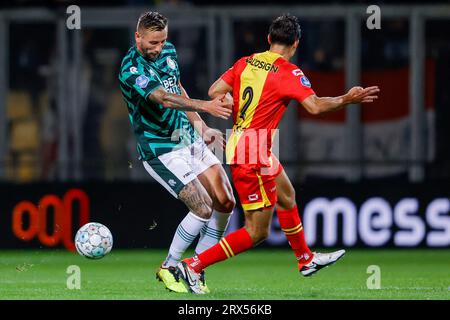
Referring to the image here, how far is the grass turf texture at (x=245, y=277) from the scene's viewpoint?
8.87 metres

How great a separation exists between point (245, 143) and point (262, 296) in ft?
3.50

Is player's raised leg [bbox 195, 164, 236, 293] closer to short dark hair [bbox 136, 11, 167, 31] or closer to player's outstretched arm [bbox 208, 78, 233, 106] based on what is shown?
player's outstretched arm [bbox 208, 78, 233, 106]

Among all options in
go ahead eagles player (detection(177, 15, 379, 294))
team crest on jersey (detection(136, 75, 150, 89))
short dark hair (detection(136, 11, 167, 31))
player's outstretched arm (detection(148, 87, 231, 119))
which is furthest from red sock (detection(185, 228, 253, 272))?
short dark hair (detection(136, 11, 167, 31))

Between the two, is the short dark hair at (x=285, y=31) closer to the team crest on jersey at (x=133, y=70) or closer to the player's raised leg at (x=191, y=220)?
the team crest on jersey at (x=133, y=70)

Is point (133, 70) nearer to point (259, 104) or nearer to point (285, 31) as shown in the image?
point (259, 104)

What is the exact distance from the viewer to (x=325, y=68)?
16.1m

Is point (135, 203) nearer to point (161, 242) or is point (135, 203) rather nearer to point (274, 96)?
point (161, 242)

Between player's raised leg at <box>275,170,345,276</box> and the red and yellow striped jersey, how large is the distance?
1.43 ft

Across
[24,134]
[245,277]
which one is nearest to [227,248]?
[245,277]

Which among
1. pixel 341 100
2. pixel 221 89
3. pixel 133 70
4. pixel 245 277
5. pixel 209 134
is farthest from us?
pixel 245 277

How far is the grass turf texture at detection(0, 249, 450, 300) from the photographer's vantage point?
8.87 meters

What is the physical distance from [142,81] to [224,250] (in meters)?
1.35

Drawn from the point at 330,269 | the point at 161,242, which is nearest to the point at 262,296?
the point at 330,269

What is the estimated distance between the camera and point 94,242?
9539 mm
